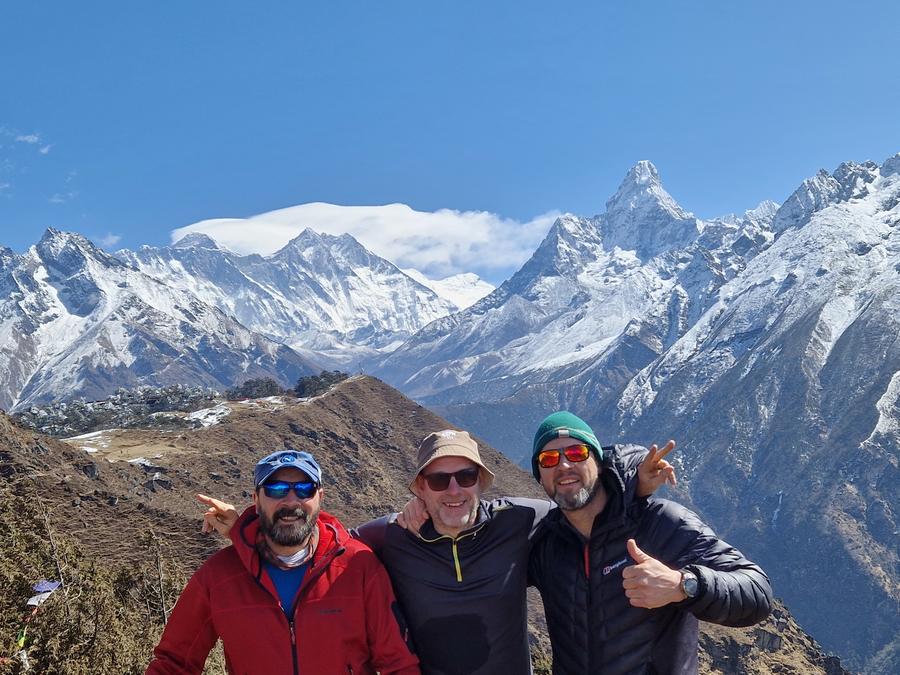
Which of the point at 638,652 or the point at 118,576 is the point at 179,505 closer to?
the point at 118,576

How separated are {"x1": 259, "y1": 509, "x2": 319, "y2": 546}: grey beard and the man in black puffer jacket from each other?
7.84 ft

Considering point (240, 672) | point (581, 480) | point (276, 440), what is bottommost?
point (240, 672)

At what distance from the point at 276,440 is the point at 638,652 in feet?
254

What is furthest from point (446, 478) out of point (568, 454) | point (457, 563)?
point (568, 454)

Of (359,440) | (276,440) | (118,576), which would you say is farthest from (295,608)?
(359,440)

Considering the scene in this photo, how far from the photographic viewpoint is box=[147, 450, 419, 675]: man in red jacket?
253 inches

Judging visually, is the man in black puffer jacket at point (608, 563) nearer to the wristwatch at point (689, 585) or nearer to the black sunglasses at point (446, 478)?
the wristwatch at point (689, 585)

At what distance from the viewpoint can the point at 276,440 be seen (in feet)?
264

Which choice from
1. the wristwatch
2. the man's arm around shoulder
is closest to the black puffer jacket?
the wristwatch

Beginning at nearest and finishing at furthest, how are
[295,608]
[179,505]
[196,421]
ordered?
[295,608], [179,505], [196,421]

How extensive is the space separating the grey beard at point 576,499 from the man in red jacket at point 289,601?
6.06 ft

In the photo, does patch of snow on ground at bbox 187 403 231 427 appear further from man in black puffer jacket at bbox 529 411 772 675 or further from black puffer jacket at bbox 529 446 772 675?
black puffer jacket at bbox 529 446 772 675

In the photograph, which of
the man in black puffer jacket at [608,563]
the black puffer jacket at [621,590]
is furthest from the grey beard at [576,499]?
the black puffer jacket at [621,590]

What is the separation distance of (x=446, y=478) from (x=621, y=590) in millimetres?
1998
